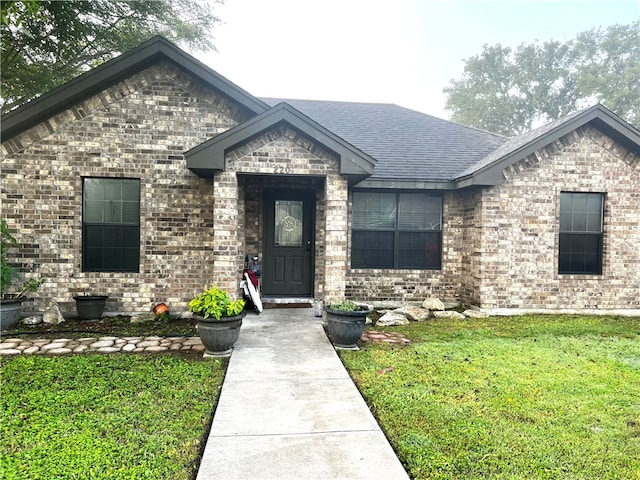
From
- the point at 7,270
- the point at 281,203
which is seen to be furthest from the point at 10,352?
the point at 281,203

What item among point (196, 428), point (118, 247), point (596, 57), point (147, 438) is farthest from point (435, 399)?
point (596, 57)

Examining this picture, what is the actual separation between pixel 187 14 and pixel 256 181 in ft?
32.3

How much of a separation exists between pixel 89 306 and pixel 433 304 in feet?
23.0

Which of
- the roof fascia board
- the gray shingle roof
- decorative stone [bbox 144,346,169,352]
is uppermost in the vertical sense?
the gray shingle roof

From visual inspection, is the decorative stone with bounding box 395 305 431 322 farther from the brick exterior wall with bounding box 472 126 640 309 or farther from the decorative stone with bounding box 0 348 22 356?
the decorative stone with bounding box 0 348 22 356

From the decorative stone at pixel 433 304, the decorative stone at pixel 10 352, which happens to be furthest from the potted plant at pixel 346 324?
the decorative stone at pixel 10 352

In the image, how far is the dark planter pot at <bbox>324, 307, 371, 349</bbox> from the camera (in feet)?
18.5

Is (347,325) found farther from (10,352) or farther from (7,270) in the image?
(7,270)

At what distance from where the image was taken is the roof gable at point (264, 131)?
21.5ft

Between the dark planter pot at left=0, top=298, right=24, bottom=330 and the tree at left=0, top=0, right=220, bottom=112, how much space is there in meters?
7.35

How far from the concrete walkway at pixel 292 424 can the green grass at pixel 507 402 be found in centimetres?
24

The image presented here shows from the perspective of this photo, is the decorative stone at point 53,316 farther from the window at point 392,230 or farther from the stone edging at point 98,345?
the window at point 392,230

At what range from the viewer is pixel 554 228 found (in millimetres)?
8750

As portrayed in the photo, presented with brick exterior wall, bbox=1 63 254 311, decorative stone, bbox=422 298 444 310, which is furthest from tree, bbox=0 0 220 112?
decorative stone, bbox=422 298 444 310
